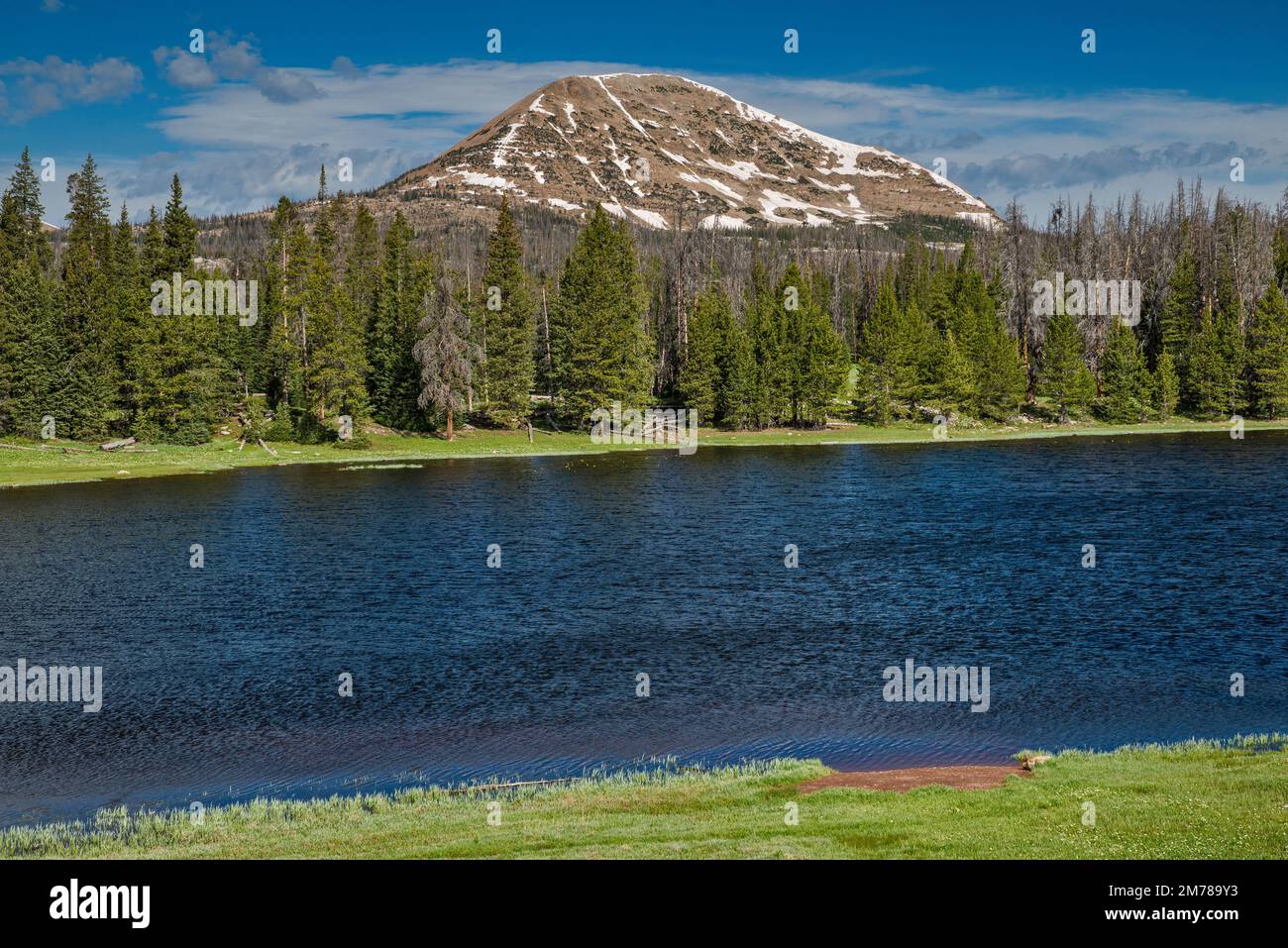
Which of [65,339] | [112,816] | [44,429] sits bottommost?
[112,816]

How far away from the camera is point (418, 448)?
95750 mm

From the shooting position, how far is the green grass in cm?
1456

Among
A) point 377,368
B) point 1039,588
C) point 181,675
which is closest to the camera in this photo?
point 181,675

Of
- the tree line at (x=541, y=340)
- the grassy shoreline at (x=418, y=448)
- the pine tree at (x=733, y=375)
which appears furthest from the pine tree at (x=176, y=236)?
the pine tree at (x=733, y=375)

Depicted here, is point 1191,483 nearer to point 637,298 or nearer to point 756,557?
point 756,557

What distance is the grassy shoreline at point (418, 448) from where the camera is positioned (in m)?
79.2

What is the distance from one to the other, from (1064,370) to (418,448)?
73133 mm

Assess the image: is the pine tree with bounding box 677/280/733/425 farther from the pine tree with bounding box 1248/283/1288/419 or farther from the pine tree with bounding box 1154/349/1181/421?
the pine tree with bounding box 1248/283/1288/419

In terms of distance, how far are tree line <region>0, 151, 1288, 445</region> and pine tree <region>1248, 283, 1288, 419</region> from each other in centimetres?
25

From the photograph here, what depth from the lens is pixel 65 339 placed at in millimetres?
92812

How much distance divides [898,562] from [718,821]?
1171 inches

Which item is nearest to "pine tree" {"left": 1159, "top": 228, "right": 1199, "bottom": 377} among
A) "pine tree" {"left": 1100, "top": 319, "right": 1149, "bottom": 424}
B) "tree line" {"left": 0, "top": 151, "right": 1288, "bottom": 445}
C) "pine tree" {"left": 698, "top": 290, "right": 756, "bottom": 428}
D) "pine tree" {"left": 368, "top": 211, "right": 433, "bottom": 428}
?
"tree line" {"left": 0, "top": 151, "right": 1288, "bottom": 445}

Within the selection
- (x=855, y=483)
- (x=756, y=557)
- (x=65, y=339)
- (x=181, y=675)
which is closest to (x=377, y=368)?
(x=65, y=339)

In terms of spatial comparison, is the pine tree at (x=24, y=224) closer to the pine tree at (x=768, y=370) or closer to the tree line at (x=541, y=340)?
the tree line at (x=541, y=340)
